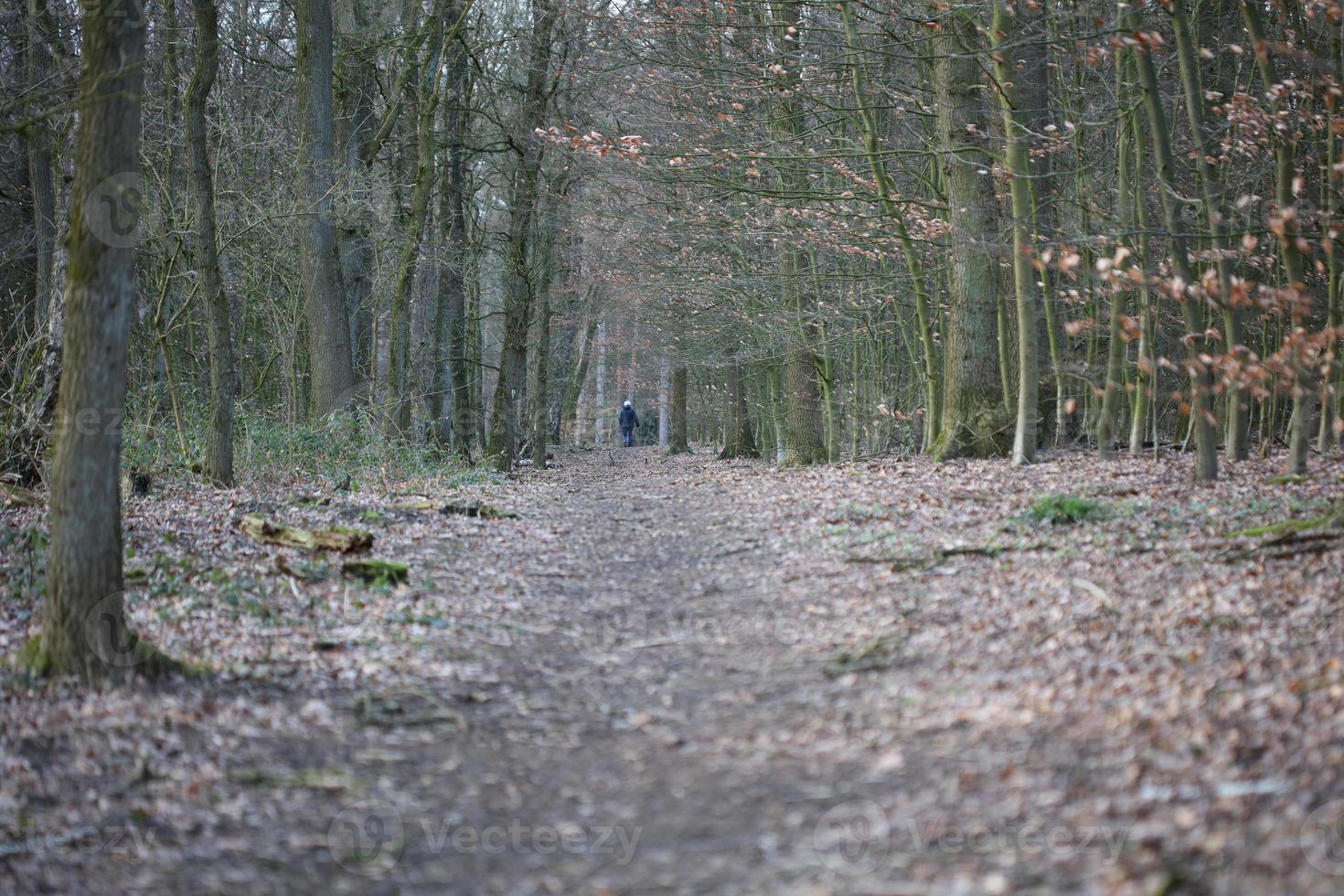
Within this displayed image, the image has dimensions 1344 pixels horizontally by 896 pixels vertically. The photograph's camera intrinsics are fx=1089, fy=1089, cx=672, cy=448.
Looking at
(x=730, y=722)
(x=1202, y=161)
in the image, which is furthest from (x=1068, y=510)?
(x=730, y=722)

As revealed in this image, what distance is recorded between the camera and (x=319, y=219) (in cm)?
1609

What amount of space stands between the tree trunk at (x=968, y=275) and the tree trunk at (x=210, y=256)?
876 centimetres

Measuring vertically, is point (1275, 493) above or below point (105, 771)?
above

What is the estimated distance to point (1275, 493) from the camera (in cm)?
898

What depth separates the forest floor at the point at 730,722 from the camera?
11.1 feet

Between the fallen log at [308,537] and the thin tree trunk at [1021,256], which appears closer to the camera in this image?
the fallen log at [308,537]

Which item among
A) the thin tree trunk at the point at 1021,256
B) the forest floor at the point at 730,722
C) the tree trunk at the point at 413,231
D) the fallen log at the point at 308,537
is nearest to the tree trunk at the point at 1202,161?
the forest floor at the point at 730,722

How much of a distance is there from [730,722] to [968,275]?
35.2 feet

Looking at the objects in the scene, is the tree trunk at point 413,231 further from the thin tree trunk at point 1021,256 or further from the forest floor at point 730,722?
the thin tree trunk at point 1021,256

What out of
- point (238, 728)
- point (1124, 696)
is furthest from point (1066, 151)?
point (238, 728)

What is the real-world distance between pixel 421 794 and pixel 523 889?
0.98m

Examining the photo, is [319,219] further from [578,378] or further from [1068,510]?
[578,378]

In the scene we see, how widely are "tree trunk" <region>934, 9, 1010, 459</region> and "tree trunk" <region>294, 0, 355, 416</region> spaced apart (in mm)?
8821

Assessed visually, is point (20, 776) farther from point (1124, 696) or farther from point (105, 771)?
point (1124, 696)
